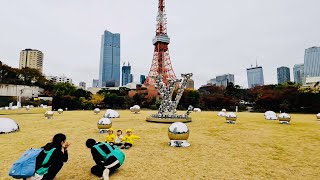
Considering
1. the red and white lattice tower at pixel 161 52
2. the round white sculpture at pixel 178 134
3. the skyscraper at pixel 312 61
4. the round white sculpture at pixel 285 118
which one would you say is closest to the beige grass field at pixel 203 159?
the round white sculpture at pixel 178 134

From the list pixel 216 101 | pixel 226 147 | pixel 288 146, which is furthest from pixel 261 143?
pixel 216 101

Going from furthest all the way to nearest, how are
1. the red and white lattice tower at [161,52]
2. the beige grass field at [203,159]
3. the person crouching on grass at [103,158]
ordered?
the red and white lattice tower at [161,52] < the beige grass field at [203,159] < the person crouching on grass at [103,158]

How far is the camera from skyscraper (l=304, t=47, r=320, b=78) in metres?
187

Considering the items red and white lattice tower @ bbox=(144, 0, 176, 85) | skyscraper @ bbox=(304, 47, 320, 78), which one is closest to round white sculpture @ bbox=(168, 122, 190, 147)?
red and white lattice tower @ bbox=(144, 0, 176, 85)

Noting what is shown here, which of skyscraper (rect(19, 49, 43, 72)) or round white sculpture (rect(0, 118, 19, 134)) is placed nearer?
round white sculpture (rect(0, 118, 19, 134))

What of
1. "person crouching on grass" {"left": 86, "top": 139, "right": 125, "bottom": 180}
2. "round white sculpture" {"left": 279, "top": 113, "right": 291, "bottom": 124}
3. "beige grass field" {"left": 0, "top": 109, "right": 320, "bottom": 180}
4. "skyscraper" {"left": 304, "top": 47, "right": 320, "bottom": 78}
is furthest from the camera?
"skyscraper" {"left": 304, "top": 47, "right": 320, "bottom": 78}

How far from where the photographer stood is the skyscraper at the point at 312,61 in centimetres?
18700

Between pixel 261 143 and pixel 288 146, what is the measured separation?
3.96 ft

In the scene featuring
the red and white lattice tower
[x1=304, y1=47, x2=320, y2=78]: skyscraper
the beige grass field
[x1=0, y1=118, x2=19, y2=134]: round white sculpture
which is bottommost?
the beige grass field

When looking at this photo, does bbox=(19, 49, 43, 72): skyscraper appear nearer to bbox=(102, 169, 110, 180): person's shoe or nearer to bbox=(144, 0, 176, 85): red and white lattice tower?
bbox=(144, 0, 176, 85): red and white lattice tower

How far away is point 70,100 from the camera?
4578 centimetres

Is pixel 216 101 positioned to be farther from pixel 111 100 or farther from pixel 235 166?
→ pixel 235 166

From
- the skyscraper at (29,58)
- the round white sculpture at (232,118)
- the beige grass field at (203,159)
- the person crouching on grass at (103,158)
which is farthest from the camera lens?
the skyscraper at (29,58)

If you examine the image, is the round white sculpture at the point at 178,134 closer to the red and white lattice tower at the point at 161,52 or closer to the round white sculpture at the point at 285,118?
the round white sculpture at the point at 285,118
